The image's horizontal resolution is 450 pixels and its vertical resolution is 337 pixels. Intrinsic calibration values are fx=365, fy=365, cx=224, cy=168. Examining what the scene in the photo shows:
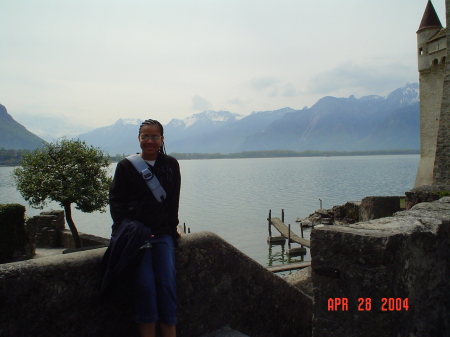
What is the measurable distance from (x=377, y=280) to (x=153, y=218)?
193 cm

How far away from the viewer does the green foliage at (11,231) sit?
15.5 m

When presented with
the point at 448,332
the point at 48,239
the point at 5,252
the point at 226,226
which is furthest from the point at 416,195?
the point at 226,226

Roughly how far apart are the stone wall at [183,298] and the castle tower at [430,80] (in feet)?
90.2

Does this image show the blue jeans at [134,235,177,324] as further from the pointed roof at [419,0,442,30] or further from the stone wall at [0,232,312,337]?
the pointed roof at [419,0,442,30]

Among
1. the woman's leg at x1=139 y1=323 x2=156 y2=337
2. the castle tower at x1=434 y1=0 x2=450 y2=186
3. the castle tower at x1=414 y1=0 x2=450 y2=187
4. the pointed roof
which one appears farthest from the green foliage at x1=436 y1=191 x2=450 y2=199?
the pointed roof

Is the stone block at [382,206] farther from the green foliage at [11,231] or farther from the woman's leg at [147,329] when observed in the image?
the woman's leg at [147,329]

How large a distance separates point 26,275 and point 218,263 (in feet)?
5.45

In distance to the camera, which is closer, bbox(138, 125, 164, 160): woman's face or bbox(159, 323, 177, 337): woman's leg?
bbox(159, 323, 177, 337): woman's leg

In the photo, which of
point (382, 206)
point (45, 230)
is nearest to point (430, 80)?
point (382, 206)

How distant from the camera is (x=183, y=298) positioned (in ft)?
11.1

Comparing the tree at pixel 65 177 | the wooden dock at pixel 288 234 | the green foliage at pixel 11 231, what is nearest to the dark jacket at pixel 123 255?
the green foliage at pixel 11 231

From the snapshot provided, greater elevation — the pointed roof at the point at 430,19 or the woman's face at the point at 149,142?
the pointed roof at the point at 430,19

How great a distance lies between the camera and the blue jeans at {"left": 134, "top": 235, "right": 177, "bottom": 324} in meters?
2.85

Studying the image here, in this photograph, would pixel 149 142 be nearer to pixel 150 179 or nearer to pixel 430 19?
pixel 150 179
